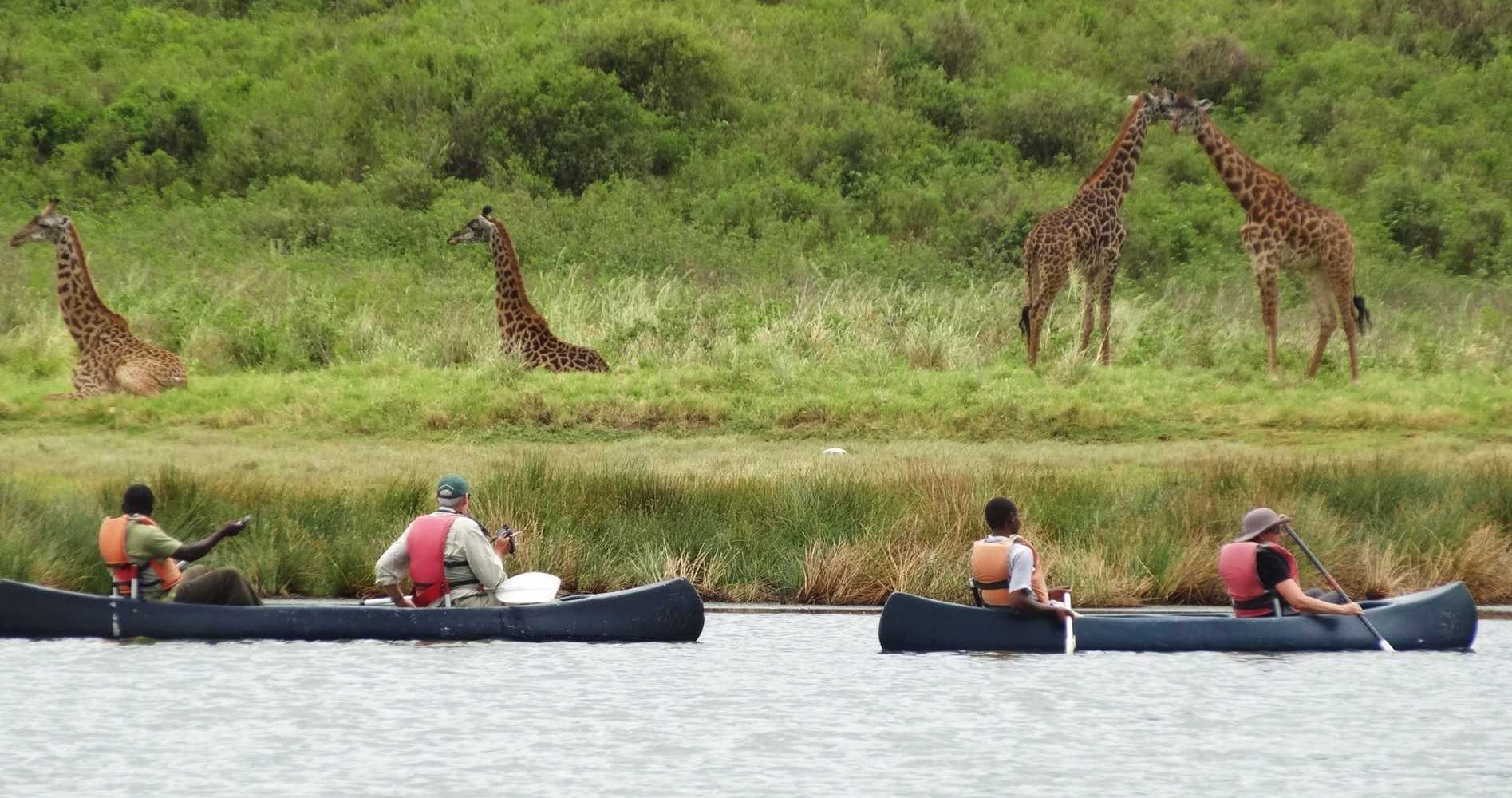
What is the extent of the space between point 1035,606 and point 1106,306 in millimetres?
13336

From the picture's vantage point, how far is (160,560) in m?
13.5

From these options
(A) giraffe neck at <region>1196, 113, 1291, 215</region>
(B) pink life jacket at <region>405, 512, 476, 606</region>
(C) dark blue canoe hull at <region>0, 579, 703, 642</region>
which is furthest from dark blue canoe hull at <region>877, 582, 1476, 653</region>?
(A) giraffe neck at <region>1196, 113, 1291, 215</region>

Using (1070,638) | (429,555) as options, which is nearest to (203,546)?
(429,555)

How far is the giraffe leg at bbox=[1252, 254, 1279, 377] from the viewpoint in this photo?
25.0 metres

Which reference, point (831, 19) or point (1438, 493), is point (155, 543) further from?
point (831, 19)

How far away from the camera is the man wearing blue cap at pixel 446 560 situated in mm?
13180

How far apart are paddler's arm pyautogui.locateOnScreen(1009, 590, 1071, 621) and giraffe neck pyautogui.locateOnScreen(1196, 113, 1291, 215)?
1344 cm

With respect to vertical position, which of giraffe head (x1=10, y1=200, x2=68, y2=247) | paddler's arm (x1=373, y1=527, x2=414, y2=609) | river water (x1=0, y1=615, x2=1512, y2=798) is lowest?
river water (x1=0, y1=615, x2=1512, y2=798)

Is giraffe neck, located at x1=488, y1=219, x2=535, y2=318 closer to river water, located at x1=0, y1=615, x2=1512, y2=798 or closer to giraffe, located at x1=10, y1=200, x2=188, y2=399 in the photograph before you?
giraffe, located at x1=10, y1=200, x2=188, y2=399

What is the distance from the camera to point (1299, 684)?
13156 mm

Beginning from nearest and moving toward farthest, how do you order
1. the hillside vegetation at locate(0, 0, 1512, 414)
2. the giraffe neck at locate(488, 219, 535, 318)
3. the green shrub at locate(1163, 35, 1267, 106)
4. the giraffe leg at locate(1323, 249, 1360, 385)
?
the giraffe neck at locate(488, 219, 535, 318) → the giraffe leg at locate(1323, 249, 1360, 385) → the hillside vegetation at locate(0, 0, 1512, 414) → the green shrub at locate(1163, 35, 1267, 106)

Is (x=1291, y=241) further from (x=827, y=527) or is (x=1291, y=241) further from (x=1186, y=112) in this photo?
(x=827, y=527)

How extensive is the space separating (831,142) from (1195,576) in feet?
90.8

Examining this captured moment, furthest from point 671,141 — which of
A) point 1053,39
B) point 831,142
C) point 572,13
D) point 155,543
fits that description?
point 155,543
